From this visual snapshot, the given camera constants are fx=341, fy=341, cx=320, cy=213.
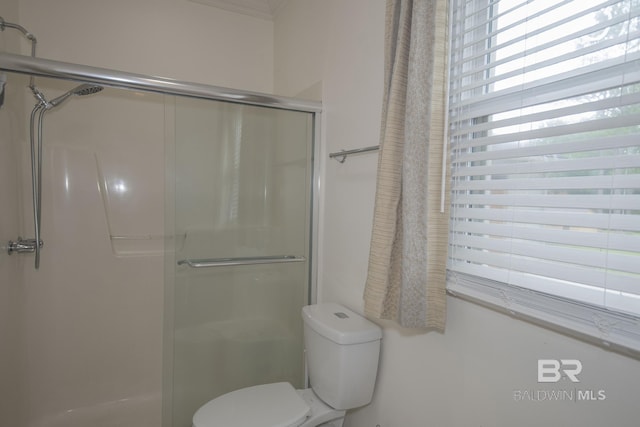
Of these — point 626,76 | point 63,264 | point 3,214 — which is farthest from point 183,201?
point 626,76

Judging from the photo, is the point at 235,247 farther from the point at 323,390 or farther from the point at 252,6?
the point at 252,6

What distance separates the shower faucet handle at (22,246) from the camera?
1634mm

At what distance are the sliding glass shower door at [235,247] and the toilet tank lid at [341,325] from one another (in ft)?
1.39

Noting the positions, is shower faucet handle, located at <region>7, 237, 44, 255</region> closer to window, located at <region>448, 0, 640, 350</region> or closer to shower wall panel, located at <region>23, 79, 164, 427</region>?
shower wall panel, located at <region>23, 79, 164, 427</region>

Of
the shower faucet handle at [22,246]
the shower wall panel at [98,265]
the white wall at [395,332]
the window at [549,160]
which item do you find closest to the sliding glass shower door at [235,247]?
the white wall at [395,332]

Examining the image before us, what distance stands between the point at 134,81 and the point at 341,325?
4.11 feet

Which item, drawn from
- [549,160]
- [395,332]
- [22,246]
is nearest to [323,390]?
[395,332]

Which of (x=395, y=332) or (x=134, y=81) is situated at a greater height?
(x=134, y=81)

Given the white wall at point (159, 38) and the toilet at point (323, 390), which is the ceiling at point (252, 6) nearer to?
the white wall at point (159, 38)

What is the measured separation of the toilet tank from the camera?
122 cm

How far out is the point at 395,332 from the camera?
1.24 metres

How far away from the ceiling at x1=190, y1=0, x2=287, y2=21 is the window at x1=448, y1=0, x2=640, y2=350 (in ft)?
5.59

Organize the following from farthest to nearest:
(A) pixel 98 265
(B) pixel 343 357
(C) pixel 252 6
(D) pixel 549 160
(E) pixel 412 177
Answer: (C) pixel 252 6, (A) pixel 98 265, (B) pixel 343 357, (E) pixel 412 177, (D) pixel 549 160

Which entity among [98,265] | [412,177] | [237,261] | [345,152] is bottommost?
[98,265]
